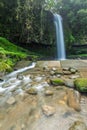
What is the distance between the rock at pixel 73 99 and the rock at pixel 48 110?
0.42 metres

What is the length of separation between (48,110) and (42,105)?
315 millimetres

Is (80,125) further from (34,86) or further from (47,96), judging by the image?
(34,86)

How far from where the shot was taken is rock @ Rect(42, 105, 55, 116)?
4074 mm

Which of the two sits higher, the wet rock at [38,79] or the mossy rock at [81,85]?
the mossy rock at [81,85]

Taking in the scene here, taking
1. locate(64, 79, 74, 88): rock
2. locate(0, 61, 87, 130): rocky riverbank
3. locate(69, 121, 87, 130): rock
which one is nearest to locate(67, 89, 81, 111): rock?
locate(0, 61, 87, 130): rocky riverbank

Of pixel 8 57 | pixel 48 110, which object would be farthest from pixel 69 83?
pixel 8 57

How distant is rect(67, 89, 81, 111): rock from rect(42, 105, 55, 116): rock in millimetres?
423

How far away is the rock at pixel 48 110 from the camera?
4074mm

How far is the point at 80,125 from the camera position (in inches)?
141

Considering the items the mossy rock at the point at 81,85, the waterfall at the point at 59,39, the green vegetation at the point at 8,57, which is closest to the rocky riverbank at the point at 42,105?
the mossy rock at the point at 81,85

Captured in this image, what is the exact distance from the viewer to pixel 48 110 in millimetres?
4227

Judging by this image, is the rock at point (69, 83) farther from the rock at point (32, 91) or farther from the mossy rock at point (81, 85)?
the rock at point (32, 91)

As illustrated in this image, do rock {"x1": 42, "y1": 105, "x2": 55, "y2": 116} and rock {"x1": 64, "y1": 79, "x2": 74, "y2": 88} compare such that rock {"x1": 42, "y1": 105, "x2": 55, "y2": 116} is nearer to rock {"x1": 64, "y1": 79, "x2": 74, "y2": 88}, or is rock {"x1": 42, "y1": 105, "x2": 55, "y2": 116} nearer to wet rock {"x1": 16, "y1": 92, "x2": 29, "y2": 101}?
wet rock {"x1": 16, "y1": 92, "x2": 29, "y2": 101}

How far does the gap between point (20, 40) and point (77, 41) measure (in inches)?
241
